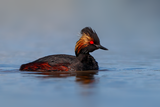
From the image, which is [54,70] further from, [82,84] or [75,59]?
[82,84]

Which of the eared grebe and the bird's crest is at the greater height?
the bird's crest

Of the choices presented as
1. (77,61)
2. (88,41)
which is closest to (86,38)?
(88,41)

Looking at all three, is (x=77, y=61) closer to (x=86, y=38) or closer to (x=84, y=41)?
(x=84, y=41)

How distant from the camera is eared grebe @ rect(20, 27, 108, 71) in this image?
1166cm

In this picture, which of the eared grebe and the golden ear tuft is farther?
the golden ear tuft

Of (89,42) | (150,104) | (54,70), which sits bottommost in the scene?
(150,104)

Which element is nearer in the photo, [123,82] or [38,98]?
[38,98]

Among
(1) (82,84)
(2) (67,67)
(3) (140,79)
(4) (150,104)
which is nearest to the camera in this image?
(4) (150,104)

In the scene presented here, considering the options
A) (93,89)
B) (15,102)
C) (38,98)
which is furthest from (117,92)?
(15,102)

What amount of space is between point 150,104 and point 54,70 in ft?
18.8

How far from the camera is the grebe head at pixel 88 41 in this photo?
12.1 meters

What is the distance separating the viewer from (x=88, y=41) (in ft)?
39.9

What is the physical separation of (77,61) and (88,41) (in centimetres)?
83

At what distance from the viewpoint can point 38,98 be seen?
6812mm
